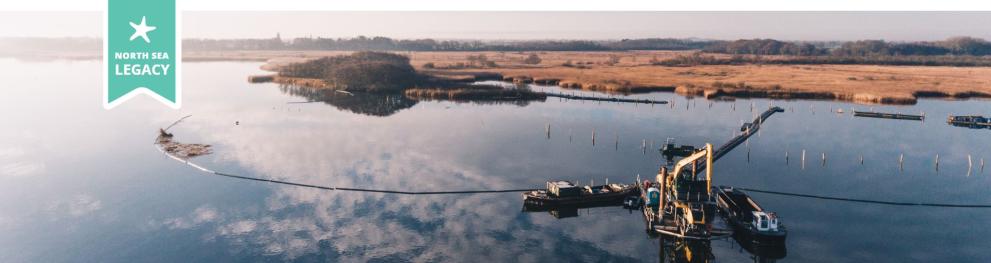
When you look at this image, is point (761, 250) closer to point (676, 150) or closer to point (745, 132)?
point (676, 150)

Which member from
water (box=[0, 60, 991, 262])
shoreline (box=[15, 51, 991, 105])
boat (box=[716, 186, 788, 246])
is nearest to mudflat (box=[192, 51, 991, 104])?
shoreline (box=[15, 51, 991, 105])

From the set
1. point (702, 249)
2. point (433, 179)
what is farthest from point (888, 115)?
point (433, 179)

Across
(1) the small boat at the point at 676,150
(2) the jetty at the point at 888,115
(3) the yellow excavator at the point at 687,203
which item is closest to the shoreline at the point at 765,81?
(2) the jetty at the point at 888,115

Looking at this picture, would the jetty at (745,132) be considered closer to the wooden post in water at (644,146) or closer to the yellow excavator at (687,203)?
the wooden post in water at (644,146)

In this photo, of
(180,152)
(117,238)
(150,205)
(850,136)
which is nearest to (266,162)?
(180,152)

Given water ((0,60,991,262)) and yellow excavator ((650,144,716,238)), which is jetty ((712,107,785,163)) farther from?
yellow excavator ((650,144,716,238))

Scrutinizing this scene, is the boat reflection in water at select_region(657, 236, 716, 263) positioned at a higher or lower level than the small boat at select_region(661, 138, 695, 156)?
lower

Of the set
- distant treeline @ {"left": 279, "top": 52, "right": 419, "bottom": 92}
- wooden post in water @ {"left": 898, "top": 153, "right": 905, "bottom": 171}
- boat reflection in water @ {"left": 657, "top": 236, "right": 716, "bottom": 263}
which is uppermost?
distant treeline @ {"left": 279, "top": 52, "right": 419, "bottom": 92}
